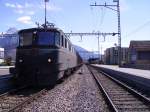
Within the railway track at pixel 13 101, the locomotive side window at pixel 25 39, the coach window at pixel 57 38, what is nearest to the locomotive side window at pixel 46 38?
the coach window at pixel 57 38

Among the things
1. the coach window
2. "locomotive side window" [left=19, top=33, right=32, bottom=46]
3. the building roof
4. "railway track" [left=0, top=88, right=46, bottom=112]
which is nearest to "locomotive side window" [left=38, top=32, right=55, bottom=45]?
the coach window

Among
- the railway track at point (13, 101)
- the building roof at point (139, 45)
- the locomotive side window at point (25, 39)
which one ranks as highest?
the building roof at point (139, 45)

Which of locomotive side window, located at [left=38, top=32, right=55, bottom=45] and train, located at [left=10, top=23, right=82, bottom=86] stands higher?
locomotive side window, located at [left=38, top=32, right=55, bottom=45]

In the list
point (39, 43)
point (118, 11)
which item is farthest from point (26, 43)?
point (118, 11)

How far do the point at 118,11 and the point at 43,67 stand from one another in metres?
33.3

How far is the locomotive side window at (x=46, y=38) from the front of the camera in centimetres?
1877

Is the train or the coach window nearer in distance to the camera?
the train

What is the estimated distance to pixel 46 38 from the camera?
18.9m

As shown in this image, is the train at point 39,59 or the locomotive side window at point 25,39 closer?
the train at point 39,59

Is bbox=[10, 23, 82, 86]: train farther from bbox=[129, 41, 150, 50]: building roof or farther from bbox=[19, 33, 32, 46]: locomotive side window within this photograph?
bbox=[129, 41, 150, 50]: building roof

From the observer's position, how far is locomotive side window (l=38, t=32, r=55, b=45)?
1877cm

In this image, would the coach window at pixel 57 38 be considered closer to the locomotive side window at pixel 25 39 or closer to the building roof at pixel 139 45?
the locomotive side window at pixel 25 39

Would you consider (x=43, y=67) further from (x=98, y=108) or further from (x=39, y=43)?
(x=98, y=108)

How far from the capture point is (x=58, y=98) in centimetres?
1519
